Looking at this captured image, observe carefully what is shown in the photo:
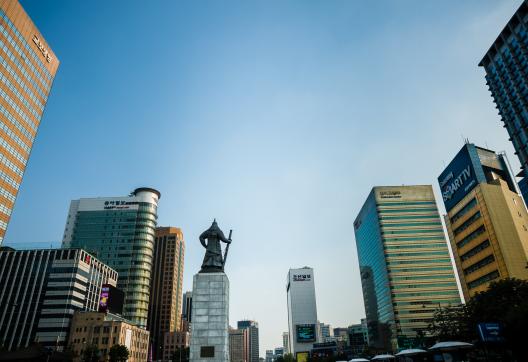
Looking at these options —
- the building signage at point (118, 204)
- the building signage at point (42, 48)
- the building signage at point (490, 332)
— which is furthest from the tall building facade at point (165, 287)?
the building signage at point (490, 332)

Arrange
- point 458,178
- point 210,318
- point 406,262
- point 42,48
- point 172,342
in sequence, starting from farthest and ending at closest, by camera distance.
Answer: point 172,342 < point 406,262 < point 458,178 < point 42,48 < point 210,318

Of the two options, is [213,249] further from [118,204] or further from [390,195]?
[390,195]

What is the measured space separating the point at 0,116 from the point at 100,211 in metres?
65.9

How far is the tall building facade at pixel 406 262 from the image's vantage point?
355 feet

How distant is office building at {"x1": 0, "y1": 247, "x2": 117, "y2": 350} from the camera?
8338 centimetres

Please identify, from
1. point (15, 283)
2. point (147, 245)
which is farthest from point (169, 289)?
point (15, 283)

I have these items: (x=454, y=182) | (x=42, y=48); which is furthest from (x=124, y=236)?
(x=454, y=182)

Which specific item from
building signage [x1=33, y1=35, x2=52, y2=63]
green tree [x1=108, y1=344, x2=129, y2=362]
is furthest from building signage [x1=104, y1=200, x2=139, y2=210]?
green tree [x1=108, y1=344, x2=129, y2=362]

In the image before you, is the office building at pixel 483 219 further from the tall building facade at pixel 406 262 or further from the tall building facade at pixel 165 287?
the tall building facade at pixel 165 287

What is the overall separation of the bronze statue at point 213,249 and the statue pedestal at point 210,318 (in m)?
0.78

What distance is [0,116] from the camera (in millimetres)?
56625

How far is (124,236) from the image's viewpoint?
114188 millimetres

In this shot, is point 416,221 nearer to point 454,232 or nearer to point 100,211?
point 454,232

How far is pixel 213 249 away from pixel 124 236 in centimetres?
9498
